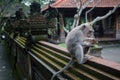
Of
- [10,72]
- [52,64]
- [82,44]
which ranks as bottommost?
[10,72]

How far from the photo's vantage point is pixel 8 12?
109 feet

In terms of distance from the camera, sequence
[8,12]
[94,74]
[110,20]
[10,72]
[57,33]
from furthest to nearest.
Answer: [8,12]
[110,20]
[57,33]
[10,72]
[94,74]

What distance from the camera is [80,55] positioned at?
9.16ft

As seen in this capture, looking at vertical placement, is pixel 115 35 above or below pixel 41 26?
below

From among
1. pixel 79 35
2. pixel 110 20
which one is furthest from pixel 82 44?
pixel 110 20

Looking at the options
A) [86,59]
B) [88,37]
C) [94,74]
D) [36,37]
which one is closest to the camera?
[94,74]

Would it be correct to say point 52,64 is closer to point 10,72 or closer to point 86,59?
point 86,59

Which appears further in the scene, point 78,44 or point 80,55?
point 78,44

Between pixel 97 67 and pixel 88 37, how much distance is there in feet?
2.87

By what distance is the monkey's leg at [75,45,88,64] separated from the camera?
2.74m

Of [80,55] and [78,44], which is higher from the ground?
[78,44]

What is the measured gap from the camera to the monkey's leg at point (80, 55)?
2.74m

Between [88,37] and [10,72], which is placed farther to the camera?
[10,72]

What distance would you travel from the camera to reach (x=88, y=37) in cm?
329
